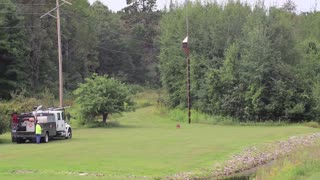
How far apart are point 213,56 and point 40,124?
3795 centimetres

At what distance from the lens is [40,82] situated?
87.4 m

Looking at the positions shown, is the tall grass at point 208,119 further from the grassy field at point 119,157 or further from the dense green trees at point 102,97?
the grassy field at point 119,157

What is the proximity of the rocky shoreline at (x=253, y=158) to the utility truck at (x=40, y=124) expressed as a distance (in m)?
14.1

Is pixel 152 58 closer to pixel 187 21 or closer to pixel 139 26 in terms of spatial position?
pixel 139 26

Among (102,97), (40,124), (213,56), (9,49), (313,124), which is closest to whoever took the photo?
(40,124)

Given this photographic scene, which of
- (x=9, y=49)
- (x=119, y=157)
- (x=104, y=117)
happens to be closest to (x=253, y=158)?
(x=119, y=157)

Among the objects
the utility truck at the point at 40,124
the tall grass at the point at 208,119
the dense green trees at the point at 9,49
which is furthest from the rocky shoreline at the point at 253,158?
the dense green trees at the point at 9,49

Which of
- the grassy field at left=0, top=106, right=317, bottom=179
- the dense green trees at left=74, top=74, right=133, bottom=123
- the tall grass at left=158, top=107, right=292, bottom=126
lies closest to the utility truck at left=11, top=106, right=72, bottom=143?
the grassy field at left=0, top=106, right=317, bottom=179

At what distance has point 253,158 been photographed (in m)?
30.3

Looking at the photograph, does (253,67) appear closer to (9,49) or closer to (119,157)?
(9,49)

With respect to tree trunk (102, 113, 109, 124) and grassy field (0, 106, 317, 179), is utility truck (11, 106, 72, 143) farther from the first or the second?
tree trunk (102, 113, 109, 124)

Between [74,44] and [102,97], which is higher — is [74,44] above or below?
above

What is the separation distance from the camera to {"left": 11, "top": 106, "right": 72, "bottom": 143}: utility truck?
1422 inches

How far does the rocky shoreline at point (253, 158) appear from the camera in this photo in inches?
956
